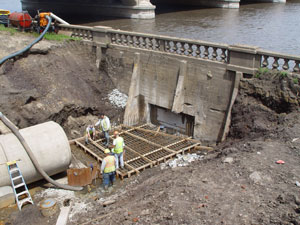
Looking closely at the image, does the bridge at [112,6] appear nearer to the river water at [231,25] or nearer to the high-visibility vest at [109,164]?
the river water at [231,25]

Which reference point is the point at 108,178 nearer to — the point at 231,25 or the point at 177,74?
the point at 177,74

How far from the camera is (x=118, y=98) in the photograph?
1759 cm

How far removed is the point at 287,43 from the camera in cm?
2066

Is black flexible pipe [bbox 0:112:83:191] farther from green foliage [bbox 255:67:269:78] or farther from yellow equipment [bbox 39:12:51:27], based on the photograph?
yellow equipment [bbox 39:12:51:27]

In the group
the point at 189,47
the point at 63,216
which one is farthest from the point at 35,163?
the point at 189,47

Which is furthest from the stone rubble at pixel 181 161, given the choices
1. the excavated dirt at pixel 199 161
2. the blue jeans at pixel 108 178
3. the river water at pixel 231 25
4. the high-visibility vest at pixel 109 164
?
the river water at pixel 231 25

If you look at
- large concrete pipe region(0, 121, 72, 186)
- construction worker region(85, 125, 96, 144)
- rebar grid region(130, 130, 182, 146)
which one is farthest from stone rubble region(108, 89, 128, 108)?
large concrete pipe region(0, 121, 72, 186)

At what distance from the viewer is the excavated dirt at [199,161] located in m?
7.14

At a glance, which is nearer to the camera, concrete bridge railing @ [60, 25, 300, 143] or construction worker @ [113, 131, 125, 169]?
construction worker @ [113, 131, 125, 169]

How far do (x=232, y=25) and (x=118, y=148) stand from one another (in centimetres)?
1945

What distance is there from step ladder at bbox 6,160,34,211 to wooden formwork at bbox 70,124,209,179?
10.8ft

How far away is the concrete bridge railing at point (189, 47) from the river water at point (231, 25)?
14.8ft

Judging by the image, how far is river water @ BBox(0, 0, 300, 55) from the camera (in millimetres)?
21408

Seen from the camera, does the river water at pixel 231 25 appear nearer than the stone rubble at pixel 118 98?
No
